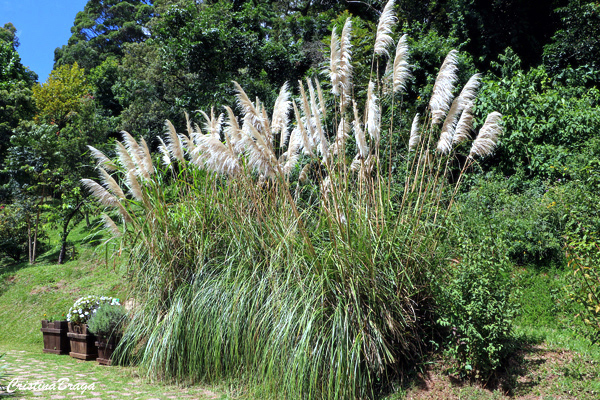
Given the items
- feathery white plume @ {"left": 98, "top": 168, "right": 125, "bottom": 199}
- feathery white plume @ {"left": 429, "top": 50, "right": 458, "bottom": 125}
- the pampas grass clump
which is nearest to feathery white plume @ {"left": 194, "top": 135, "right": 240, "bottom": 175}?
the pampas grass clump

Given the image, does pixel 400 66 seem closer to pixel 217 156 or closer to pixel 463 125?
pixel 463 125

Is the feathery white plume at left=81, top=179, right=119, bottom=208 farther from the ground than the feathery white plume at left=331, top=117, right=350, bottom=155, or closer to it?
closer to it

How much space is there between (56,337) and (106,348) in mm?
1571

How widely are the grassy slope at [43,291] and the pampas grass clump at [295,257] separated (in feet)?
10.7


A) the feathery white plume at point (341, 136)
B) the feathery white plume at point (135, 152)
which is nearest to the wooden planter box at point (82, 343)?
the feathery white plume at point (135, 152)

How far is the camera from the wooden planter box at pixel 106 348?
5895 mm

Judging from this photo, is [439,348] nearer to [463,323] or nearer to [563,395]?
[463,323]

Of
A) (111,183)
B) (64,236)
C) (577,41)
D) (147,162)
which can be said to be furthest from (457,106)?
(64,236)

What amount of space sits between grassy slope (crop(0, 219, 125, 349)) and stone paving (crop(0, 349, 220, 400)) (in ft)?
8.22

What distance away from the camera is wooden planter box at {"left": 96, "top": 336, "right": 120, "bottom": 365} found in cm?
589

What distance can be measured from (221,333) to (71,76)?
28.1 metres

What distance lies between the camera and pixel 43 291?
11031 millimetres

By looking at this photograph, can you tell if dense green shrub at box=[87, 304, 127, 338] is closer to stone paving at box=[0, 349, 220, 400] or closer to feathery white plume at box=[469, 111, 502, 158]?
stone paving at box=[0, 349, 220, 400]

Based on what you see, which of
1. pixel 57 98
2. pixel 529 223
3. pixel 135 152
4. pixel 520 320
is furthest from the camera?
pixel 57 98
